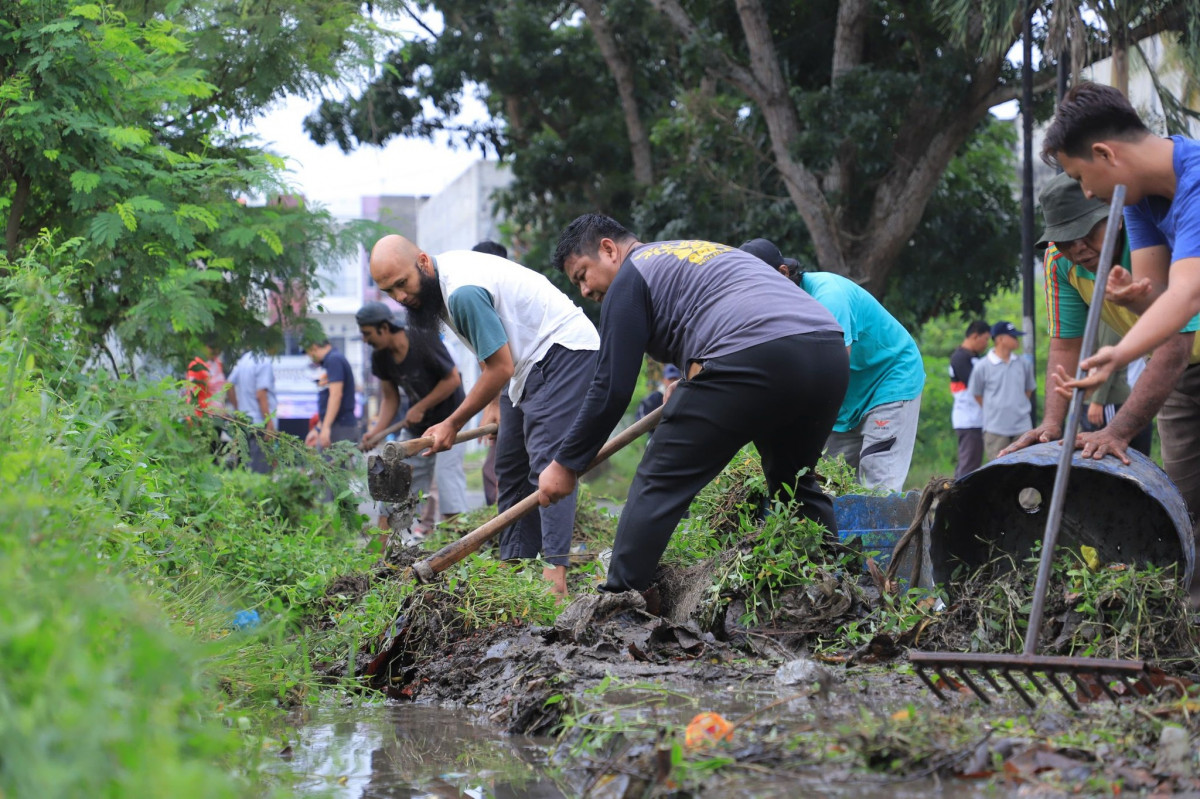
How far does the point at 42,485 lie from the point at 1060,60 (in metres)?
10.5

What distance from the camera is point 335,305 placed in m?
73.4

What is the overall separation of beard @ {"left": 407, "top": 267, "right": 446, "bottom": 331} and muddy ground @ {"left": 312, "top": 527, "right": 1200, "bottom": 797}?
1.41 meters

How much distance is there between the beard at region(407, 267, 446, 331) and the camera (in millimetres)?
5879

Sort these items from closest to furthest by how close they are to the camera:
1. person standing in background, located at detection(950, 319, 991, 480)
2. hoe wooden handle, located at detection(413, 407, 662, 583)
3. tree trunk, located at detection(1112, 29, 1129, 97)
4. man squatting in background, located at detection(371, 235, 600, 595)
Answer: hoe wooden handle, located at detection(413, 407, 662, 583) → man squatting in background, located at detection(371, 235, 600, 595) → tree trunk, located at detection(1112, 29, 1129, 97) → person standing in background, located at detection(950, 319, 991, 480)

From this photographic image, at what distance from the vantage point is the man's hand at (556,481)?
4.73 metres

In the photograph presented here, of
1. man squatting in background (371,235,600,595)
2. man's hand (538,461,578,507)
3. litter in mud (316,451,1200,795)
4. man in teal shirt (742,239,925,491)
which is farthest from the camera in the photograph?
man in teal shirt (742,239,925,491)

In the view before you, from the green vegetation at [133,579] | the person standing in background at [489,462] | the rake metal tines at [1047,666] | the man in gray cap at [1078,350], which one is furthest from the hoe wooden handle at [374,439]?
the rake metal tines at [1047,666]

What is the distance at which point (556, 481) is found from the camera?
186 inches

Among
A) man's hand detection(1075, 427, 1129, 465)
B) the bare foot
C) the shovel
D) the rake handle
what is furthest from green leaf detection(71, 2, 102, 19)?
man's hand detection(1075, 427, 1129, 465)

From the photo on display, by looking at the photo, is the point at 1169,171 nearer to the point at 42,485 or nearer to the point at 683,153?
the point at 42,485

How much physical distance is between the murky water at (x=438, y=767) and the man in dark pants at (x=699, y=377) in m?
1.00

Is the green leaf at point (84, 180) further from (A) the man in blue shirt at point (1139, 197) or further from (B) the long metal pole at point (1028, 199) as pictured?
(B) the long metal pole at point (1028, 199)

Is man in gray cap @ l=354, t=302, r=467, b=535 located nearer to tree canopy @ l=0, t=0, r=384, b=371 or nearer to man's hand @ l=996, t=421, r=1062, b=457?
tree canopy @ l=0, t=0, r=384, b=371

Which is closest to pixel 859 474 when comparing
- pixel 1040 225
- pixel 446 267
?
pixel 446 267
